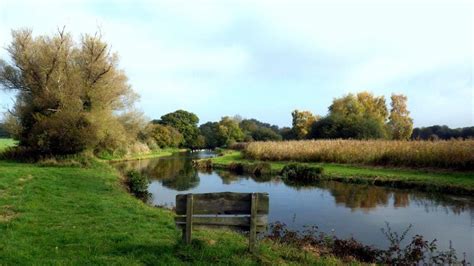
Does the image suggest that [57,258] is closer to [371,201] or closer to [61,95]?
[371,201]

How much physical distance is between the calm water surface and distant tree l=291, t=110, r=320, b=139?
5950cm

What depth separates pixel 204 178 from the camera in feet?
90.9

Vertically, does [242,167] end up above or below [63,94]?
below

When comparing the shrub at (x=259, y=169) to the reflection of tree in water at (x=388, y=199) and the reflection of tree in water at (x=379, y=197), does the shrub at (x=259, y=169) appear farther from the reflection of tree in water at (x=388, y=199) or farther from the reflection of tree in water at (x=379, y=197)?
the reflection of tree in water at (x=388, y=199)

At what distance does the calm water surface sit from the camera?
1183 cm

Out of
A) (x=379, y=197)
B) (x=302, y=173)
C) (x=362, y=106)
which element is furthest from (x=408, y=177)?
(x=362, y=106)

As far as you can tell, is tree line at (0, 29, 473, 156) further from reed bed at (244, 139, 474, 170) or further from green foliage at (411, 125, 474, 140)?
green foliage at (411, 125, 474, 140)

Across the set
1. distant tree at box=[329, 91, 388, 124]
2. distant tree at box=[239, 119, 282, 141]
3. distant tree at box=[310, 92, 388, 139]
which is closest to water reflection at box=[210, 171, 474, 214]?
distant tree at box=[310, 92, 388, 139]

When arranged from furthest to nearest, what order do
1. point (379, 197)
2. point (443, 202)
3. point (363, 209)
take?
1. point (379, 197)
2. point (443, 202)
3. point (363, 209)

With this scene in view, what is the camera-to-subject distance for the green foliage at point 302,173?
83.1ft

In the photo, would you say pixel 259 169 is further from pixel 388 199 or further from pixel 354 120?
pixel 354 120

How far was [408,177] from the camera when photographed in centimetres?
2158

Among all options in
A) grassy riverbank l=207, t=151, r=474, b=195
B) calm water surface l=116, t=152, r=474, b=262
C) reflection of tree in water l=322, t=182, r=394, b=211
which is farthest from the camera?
grassy riverbank l=207, t=151, r=474, b=195

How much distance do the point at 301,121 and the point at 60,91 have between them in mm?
61053
